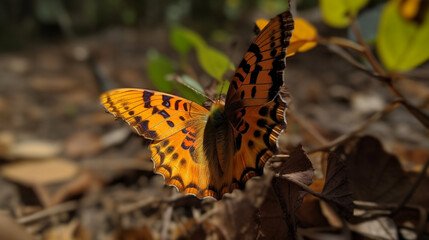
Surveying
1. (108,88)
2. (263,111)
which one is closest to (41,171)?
(108,88)

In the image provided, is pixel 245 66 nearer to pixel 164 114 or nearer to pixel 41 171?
pixel 164 114

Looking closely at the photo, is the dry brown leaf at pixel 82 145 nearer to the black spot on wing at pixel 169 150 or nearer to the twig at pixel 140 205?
the twig at pixel 140 205

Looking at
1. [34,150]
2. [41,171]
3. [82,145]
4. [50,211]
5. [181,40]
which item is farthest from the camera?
[82,145]

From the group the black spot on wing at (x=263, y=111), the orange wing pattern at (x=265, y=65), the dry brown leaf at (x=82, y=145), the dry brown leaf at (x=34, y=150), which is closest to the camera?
the orange wing pattern at (x=265, y=65)

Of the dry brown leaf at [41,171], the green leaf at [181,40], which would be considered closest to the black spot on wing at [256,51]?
the green leaf at [181,40]

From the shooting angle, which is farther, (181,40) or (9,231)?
(181,40)

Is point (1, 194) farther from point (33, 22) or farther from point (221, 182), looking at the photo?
point (33, 22)

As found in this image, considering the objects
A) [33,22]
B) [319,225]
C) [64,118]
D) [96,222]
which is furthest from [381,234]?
[33,22]
